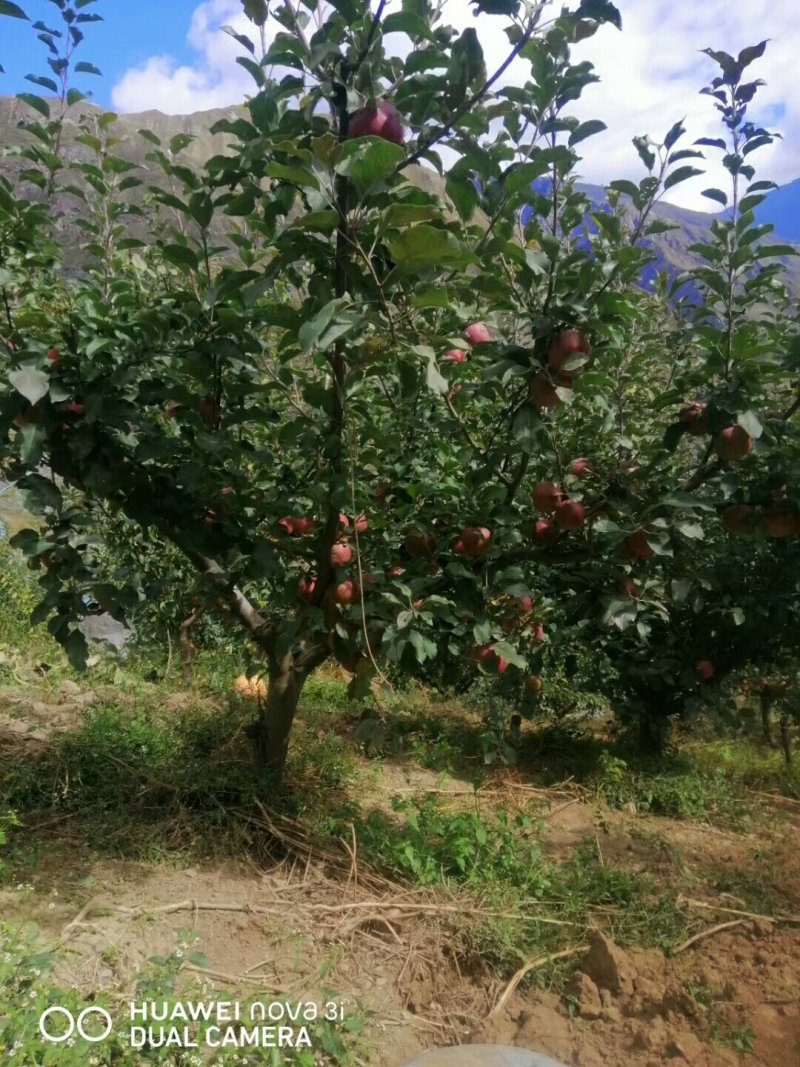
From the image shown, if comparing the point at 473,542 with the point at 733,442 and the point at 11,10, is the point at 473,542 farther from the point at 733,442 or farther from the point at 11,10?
the point at 11,10

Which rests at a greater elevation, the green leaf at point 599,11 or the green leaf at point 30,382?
the green leaf at point 599,11

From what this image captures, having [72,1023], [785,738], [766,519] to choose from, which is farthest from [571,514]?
[785,738]

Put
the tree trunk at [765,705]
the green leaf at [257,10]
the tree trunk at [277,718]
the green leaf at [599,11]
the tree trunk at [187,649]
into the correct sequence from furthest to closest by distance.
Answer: the tree trunk at [187,649] → the tree trunk at [765,705] → the tree trunk at [277,718] → the green leaf at [257,10] → the green leaf at [599,11]

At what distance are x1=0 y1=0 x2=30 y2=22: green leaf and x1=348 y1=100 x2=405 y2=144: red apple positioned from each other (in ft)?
2.32

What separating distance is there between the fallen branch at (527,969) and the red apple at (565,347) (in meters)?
1.43

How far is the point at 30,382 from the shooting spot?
172cm

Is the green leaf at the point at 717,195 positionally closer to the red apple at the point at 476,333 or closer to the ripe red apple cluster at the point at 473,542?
the red apple at the point at 476,333

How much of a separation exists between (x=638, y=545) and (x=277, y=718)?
1284 millimetres

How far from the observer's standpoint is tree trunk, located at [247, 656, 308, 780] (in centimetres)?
250

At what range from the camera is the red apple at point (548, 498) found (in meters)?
2.07

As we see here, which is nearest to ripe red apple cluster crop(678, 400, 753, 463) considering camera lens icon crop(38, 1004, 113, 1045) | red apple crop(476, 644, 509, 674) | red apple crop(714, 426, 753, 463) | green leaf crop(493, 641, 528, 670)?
red apple crop(714, 426, 753, 463)

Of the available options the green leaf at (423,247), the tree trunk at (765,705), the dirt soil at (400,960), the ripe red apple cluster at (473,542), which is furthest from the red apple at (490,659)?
the tree trunk at (765,705)

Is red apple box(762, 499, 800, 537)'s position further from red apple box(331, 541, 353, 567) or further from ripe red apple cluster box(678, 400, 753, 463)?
red apple box(331, 541, 353, 567)

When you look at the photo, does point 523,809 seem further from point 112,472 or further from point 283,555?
point 112,472
